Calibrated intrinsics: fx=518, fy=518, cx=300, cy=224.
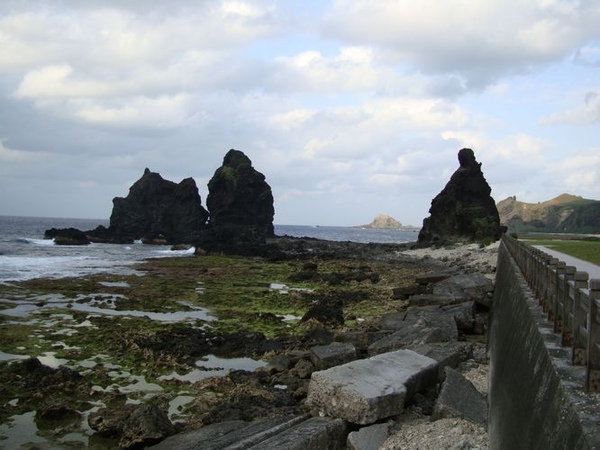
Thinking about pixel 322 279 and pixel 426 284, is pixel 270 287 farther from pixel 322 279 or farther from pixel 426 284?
pixel 426 284

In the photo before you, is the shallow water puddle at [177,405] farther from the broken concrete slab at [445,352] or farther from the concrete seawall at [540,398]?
the concrete seawall at [540,398]

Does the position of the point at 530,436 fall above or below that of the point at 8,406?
above

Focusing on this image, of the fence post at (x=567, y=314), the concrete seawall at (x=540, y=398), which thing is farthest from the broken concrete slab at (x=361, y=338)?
the fence post at (x=567, y=314)

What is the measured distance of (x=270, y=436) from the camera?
7125 mm

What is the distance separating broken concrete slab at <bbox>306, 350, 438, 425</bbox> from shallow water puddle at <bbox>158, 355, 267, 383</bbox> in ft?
16.7

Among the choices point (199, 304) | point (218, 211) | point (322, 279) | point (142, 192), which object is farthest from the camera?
point (142, 192)

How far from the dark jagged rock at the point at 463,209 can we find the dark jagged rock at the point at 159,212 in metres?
40.3

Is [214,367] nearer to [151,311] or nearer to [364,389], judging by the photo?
[364,389]

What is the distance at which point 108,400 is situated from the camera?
10.8 metres

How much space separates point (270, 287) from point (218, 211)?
64.5 m

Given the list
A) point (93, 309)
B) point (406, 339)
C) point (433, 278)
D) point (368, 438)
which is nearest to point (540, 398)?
point (368, 438)

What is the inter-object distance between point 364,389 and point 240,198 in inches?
3435

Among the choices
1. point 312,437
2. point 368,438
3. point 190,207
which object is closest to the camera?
point 312,437

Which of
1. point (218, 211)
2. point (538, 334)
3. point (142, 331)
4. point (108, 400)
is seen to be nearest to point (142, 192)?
point (218, 211)
